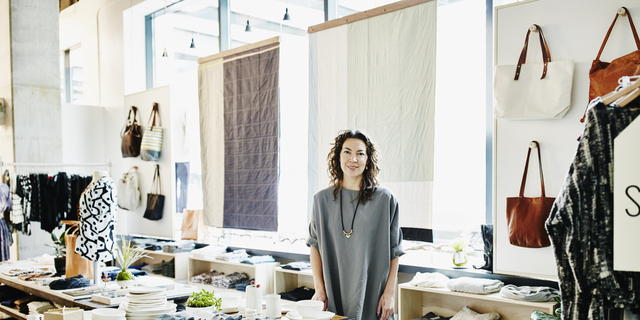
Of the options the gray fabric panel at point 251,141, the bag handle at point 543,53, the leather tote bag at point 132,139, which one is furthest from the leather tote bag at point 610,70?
the leather tote bag at point 132,139

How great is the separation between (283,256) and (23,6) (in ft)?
14.4

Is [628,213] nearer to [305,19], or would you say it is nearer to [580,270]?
[580,270]

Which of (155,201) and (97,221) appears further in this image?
(155,201)

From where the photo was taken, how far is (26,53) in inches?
246

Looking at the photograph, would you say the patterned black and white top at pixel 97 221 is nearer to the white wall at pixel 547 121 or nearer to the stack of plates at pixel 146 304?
the stack of plates at pixel 146 304

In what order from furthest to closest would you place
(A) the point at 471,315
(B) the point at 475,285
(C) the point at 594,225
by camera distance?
(A) the point at 471,315, (B) the point at 475,285, (C) the point at 594,225

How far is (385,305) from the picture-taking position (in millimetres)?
2693

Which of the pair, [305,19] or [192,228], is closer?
[305,19]

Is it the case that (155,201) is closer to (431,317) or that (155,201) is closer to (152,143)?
(152,143)

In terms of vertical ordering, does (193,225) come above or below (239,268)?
above

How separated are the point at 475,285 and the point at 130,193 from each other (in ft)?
14.4

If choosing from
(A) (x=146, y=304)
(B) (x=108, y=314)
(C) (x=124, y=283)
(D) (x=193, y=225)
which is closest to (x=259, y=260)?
(D) (x=193, y=225)

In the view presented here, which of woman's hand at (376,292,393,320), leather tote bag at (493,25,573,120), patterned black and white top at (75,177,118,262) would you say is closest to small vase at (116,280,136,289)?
patterned black and white top at (75,177,118,262)

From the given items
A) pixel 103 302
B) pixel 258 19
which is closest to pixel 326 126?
pixel 258 19
